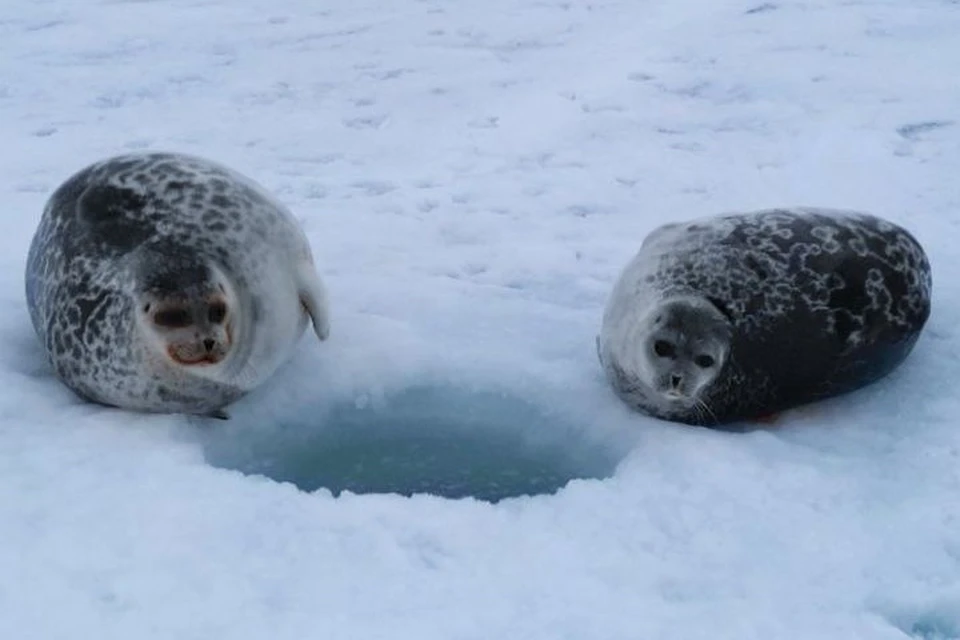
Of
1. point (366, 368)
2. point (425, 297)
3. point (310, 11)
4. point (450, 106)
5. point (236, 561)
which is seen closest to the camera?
point (236, 561)

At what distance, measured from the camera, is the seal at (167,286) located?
10.4ft

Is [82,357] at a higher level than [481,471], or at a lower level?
higher

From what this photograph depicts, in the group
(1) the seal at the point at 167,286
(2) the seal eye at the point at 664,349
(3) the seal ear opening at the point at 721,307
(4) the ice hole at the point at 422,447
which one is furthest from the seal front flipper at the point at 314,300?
(3) the seal ear opening at the point at 721,307

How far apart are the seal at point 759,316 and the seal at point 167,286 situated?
0.97 meters

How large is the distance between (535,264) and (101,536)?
6.53 feet

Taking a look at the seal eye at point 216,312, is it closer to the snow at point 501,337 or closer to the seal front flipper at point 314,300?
the snow at point 501,337

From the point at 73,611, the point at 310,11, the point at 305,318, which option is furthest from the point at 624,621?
the point at 310,11

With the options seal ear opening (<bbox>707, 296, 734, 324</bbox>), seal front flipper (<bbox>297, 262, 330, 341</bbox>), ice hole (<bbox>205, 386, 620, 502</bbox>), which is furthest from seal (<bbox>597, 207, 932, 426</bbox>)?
seal front flipper (<bbox>297, 262, 330, 341</bbox>)

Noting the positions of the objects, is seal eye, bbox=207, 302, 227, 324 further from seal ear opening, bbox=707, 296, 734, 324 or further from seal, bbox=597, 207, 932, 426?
seal ear opening, bbox=707, 296, 734, 324

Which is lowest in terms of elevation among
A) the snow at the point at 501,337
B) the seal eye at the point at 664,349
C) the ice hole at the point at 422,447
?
the ice hole at the point at 422,447

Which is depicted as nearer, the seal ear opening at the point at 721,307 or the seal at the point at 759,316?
the seal at the point at 759,316

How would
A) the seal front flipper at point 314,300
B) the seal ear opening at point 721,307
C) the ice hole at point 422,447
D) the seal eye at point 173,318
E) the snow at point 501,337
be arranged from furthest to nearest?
the seal front flipper at point 314,300
the seal ear opening at point 721,307
the ice hole at point 422,447
the seal eye at point 173,318
the snow at point 501,337

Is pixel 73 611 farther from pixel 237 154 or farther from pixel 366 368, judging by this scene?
pixel 237 154

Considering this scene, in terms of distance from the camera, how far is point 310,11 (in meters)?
7.79
